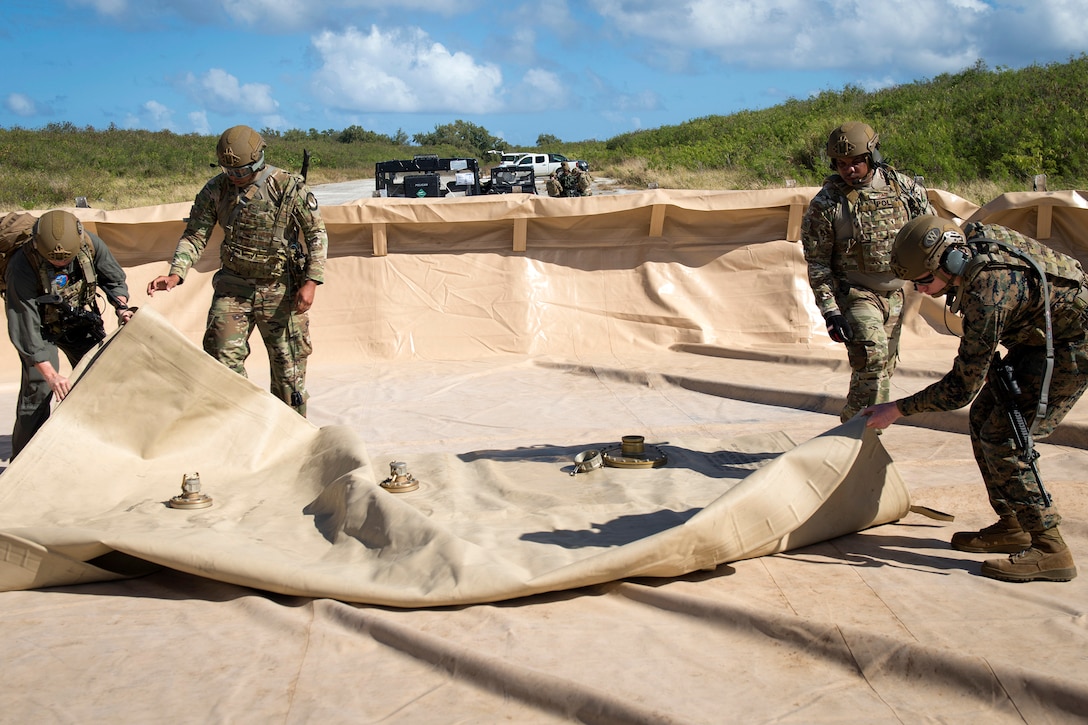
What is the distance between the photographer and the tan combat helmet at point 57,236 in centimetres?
445

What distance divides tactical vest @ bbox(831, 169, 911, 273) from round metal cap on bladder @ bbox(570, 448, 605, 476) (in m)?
1.47

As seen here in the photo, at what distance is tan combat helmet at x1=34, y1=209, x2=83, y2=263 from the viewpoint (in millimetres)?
4453

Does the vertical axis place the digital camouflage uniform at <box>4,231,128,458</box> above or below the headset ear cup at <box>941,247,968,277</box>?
below

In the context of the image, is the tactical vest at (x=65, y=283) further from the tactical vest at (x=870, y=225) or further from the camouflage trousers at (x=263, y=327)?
the tactical vest at (x=870, y=225)

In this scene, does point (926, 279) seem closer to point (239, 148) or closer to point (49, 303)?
point (239, 148)

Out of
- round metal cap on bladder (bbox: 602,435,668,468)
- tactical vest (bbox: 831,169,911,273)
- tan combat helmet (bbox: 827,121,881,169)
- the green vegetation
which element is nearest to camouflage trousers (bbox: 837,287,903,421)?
tactical vest (bbox: 831,169,911,273)

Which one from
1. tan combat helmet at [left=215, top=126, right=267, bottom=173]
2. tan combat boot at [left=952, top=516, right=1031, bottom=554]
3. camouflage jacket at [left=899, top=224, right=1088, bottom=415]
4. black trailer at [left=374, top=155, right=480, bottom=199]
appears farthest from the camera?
black trailer at [left=374, top=155, right=480, bottom=199]

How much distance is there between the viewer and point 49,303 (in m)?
4.63

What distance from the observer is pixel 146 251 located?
873 centimetres

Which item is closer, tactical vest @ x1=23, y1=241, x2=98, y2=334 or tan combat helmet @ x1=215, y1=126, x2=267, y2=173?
tactical vest @ x1=23, y1=241, x2=98, y2=334

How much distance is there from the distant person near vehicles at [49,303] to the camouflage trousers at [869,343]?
3.41 metres

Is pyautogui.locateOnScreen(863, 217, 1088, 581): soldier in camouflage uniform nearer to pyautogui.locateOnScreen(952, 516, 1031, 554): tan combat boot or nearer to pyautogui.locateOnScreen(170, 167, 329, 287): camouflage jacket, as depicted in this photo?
pyautogui.locateOnScreen(952, 516, 1031, 554): tan combat boot

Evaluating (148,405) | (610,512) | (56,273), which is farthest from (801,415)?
(56,273)

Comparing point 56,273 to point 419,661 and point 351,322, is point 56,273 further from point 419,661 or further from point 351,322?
point 351,322
